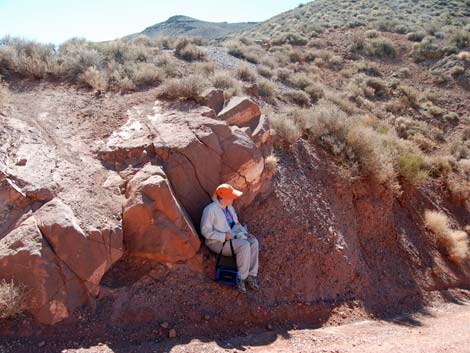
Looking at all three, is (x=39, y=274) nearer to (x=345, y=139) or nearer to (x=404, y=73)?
(x=345, y=139)

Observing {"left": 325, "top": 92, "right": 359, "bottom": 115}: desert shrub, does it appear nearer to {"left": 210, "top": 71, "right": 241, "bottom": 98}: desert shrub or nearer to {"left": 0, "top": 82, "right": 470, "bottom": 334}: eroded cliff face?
{"left": 210, "top": 71, "right": 241, "bottom": 98}: desert shrub

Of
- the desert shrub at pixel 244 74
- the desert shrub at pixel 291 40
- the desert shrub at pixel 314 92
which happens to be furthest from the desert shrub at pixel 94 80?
the desert shrub at pixel 291 40

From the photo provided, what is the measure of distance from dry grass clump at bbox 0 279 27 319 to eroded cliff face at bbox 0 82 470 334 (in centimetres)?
12

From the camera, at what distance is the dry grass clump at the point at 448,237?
10284mm

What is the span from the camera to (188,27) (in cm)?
5441

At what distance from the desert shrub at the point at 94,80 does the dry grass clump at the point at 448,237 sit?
27.2ft

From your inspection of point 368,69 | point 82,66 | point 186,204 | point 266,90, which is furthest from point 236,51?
point 186,204

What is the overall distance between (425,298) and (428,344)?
9.82 ft

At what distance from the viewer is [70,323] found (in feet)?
16.1

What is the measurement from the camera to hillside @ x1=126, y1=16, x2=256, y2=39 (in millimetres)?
50844

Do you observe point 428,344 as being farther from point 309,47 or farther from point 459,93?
point 309,47

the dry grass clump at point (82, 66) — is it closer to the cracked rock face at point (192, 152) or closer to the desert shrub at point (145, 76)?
the desert shrub at point (145, 76)

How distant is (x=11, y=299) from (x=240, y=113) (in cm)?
504

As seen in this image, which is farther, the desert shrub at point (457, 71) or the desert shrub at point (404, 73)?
the desert shrub at point (404, 73)
